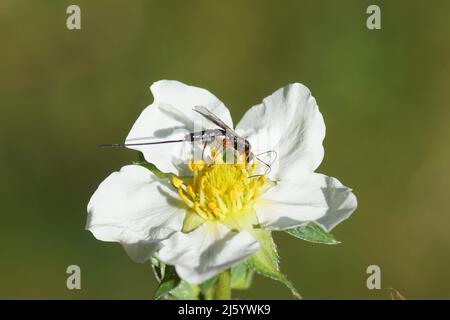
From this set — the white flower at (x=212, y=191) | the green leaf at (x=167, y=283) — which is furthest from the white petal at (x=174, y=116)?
the green leaf at (x=167, y=283)

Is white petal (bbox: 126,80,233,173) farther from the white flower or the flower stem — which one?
the flower stem

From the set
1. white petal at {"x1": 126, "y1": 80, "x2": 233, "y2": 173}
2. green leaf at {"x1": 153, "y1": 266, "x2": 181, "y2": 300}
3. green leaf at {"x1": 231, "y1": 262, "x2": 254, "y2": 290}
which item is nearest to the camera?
green leaf at {"x1": 153, "y1": 266, "x2": 181, "y2": 300}

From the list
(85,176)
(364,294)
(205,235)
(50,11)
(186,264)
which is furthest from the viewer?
(50,11)

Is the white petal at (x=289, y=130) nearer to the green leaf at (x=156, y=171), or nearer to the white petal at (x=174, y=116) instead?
the white petal at (x=174, y=116)

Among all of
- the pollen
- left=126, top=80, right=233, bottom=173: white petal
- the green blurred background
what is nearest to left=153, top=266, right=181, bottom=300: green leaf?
the pollen
